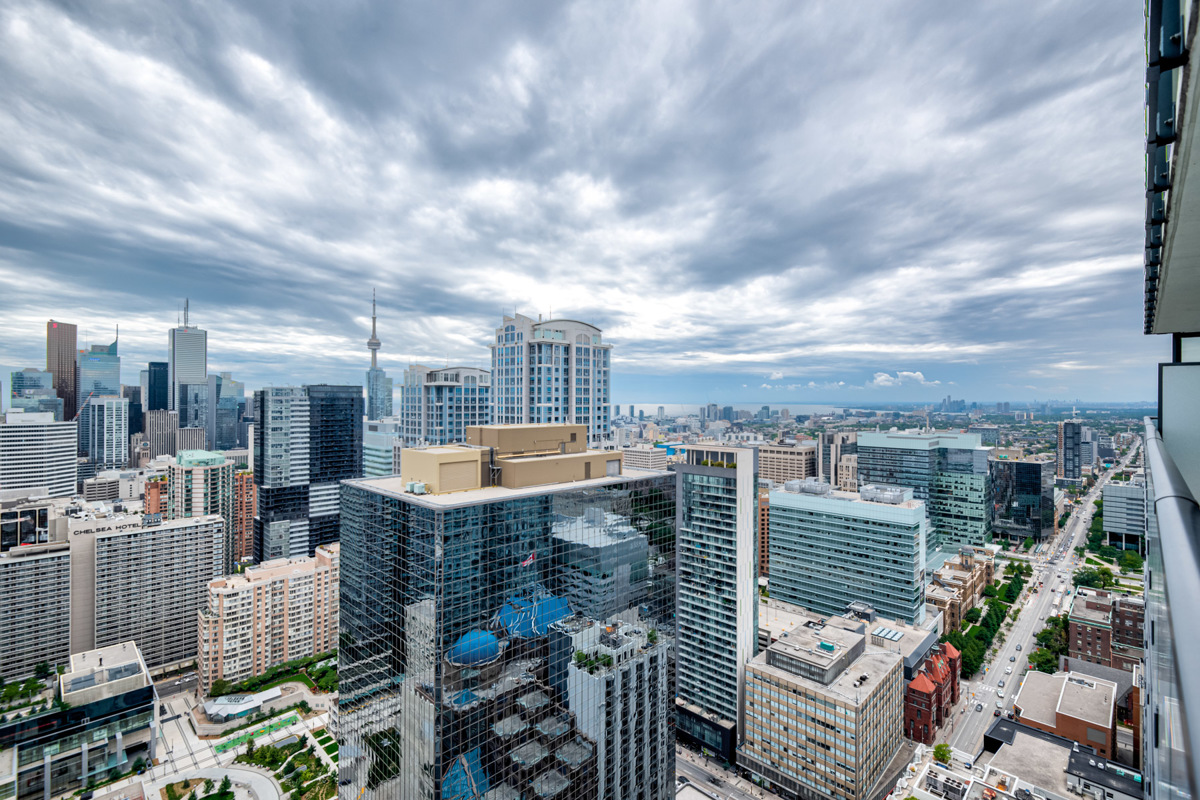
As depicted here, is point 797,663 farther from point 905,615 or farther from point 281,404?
point 281,404

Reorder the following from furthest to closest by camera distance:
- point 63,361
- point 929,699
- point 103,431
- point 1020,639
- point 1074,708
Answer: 1. point 63,361
2. point 103,431
3. point 1020,639
4. point 929,699
5. point 1074,708

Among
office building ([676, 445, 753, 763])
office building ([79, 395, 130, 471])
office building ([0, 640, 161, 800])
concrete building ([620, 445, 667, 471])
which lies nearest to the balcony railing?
office building ([676, 445, 753, 763])

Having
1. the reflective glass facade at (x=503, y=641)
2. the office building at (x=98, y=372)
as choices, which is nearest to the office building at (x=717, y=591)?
the reflective glass facade at (x=503, y=641)

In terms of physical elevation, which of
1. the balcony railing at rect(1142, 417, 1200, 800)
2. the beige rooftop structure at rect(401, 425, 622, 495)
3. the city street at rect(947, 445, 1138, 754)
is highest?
the balcony railing at rect(1142, 417, 1200, 800)

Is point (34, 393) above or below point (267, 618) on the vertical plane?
above

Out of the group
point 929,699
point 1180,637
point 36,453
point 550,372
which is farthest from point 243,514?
point 1180,637

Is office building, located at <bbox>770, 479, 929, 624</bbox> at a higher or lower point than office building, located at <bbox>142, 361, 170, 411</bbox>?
lower

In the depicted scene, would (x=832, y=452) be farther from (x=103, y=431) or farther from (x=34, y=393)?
(x=34, y=393)

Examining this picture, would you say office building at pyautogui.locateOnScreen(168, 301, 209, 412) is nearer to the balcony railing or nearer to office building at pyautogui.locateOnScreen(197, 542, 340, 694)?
office building at pyautogui.locateOnScreen(197, 542, 340, 694)
